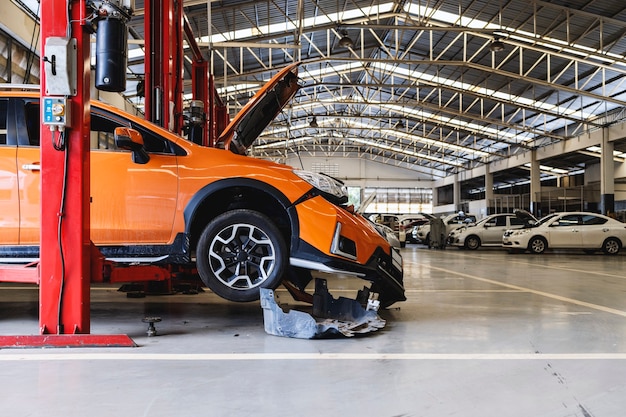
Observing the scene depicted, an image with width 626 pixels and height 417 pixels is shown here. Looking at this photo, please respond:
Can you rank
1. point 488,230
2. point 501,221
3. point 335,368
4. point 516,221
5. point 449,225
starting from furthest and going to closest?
point 449,225 < point 501,221 < point 516,221 < point 488,230 < point 335,368

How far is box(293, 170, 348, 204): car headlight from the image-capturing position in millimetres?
4273

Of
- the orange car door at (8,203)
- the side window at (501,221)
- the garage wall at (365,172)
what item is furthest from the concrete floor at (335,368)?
the garage wall at (365,172)

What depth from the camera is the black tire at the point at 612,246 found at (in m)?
15.9

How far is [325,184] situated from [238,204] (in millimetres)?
746

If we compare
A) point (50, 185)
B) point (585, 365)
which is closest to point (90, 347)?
point (50, 185)

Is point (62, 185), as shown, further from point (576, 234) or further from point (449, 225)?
point (449, 225)

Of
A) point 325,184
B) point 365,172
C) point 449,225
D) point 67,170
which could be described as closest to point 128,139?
point 67,170

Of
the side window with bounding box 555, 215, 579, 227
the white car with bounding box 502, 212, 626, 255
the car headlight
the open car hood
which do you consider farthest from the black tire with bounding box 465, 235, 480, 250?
the car headlight

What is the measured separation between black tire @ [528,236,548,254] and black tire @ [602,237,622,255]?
1652mm

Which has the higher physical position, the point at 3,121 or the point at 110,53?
the point at 110,53

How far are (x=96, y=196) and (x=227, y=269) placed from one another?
45.5 inches

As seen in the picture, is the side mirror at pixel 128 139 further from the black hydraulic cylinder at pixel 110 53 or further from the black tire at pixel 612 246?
the black tire at pixel 612 246

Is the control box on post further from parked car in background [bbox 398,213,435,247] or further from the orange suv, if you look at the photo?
parked car in background [bbox 398,213,435,247]

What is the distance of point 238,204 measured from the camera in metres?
4.40
